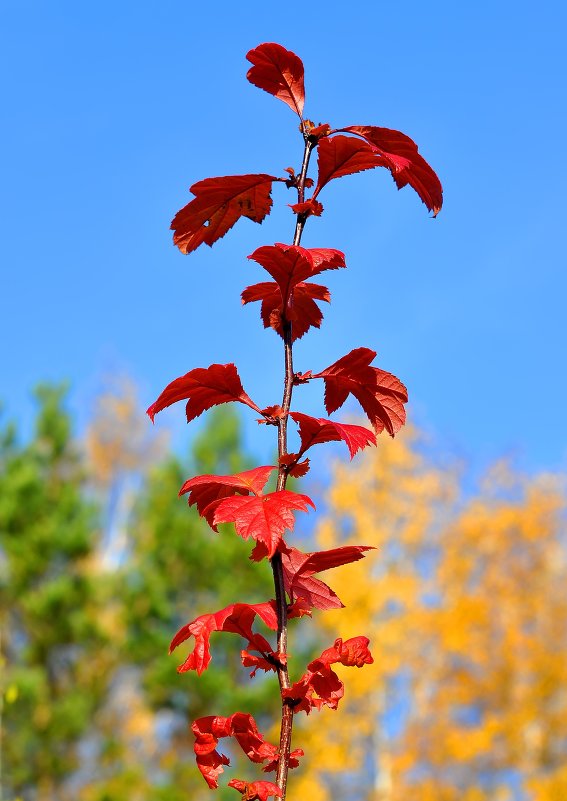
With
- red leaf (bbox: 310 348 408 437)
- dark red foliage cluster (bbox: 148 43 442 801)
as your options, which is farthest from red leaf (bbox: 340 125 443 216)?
red leaf (bbox: 310 348 408 437)

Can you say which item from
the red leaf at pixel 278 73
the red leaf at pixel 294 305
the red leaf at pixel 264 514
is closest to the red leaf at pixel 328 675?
the red leaf at pixel 264 514

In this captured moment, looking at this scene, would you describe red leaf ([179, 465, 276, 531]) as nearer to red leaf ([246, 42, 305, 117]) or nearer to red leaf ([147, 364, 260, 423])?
red leaf ([147, 364, 260, 423])

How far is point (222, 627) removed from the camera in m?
1.04

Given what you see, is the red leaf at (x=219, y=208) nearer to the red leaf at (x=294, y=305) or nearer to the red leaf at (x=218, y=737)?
the red leaf at (x=294, y=305)

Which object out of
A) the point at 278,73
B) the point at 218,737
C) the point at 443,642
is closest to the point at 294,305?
the point at 278,73

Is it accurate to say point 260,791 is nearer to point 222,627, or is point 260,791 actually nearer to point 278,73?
point 222,627

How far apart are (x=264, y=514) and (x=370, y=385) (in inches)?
11.1

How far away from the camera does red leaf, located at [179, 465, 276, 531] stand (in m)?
1.04

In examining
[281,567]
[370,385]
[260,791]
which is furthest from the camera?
[370,385]

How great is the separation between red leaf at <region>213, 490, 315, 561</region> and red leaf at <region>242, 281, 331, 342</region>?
300mm

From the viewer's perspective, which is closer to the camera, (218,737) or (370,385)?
(218,737)

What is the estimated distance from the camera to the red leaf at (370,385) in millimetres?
1129

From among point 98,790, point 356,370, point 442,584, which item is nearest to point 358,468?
point 442,584

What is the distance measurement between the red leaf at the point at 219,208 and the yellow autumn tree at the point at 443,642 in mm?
9194
